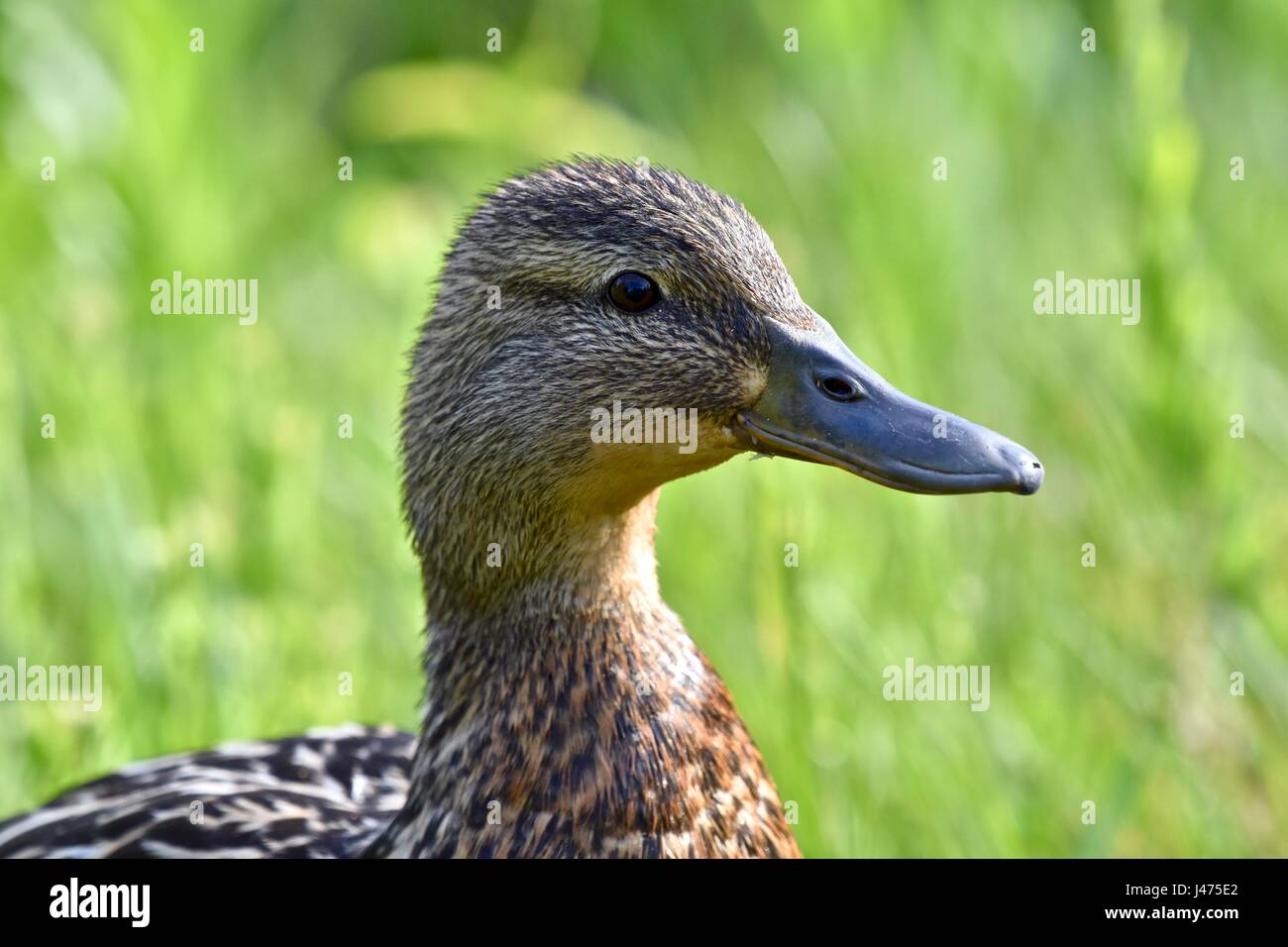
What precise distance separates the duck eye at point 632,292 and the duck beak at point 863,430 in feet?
0.63

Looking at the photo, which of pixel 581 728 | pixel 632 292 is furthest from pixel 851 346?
pixel 581 728

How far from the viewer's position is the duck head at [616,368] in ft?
8.45

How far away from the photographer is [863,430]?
2516 mm

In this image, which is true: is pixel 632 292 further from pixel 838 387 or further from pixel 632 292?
pixel 838 387

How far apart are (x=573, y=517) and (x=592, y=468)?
0.09m

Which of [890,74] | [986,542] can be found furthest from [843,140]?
Answer: [986,542]

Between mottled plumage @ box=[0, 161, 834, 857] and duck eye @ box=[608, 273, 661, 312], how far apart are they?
16mm

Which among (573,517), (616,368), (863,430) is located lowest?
(573,517)

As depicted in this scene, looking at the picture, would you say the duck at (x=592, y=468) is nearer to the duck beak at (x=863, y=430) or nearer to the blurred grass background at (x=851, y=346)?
Answer: the duck beak at (x=863, y=430)

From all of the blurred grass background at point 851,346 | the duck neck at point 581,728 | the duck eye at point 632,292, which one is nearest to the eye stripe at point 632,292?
the duck eye at point 632,292

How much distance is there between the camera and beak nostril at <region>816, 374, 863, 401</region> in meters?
2.54

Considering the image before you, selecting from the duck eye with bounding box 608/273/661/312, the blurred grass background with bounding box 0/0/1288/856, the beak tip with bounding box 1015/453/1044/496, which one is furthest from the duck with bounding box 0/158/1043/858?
the blurred grass background with bounding box 0/0/1288/856

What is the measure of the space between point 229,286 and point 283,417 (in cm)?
128

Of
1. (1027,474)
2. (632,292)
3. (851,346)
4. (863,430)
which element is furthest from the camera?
(851,346)
